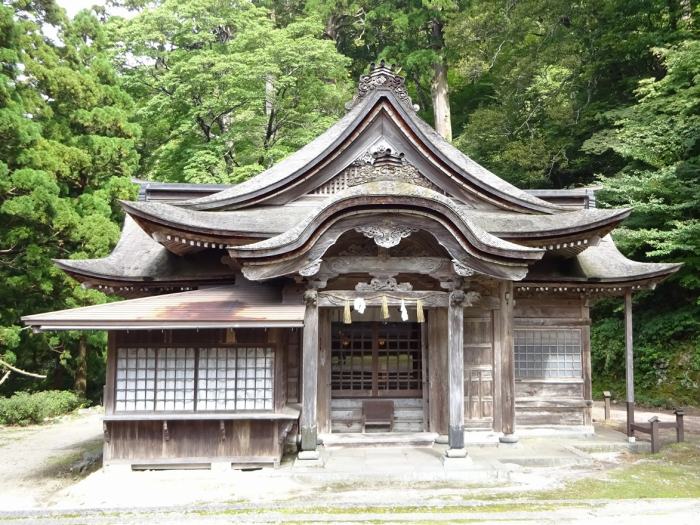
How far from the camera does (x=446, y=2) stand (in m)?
27.2

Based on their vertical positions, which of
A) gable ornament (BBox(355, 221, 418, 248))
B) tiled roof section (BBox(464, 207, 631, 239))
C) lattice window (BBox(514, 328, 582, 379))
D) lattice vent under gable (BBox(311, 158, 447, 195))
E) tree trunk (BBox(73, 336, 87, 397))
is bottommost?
tree trunk (BBox(73, 336, 87, 397))

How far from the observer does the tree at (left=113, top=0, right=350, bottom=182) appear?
22578mm

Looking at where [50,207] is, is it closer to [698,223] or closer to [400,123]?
[400,123]

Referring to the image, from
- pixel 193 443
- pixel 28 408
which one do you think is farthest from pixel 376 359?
pixel 28 408

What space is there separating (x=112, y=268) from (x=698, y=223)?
16.1 m

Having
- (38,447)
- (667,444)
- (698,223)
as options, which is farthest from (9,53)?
(698,223)

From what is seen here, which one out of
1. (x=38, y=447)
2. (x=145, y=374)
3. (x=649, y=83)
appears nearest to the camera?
(x=145, y=374)

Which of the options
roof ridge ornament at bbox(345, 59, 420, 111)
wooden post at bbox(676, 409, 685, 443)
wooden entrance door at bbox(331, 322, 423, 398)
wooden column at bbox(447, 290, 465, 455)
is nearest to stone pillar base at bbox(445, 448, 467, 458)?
wooden column at bbox(447, 290, 465, 455)

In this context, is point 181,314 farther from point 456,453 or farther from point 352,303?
point 456,453

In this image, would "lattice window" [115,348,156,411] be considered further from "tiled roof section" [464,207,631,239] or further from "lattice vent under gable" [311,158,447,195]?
"tiled roof section" [464,207,631,239]

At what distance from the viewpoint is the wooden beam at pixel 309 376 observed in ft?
29.5

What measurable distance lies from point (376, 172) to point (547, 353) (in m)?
5.33

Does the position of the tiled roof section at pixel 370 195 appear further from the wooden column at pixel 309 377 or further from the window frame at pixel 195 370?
the window frame at pixel 195 370

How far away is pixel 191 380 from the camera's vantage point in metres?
9.19
